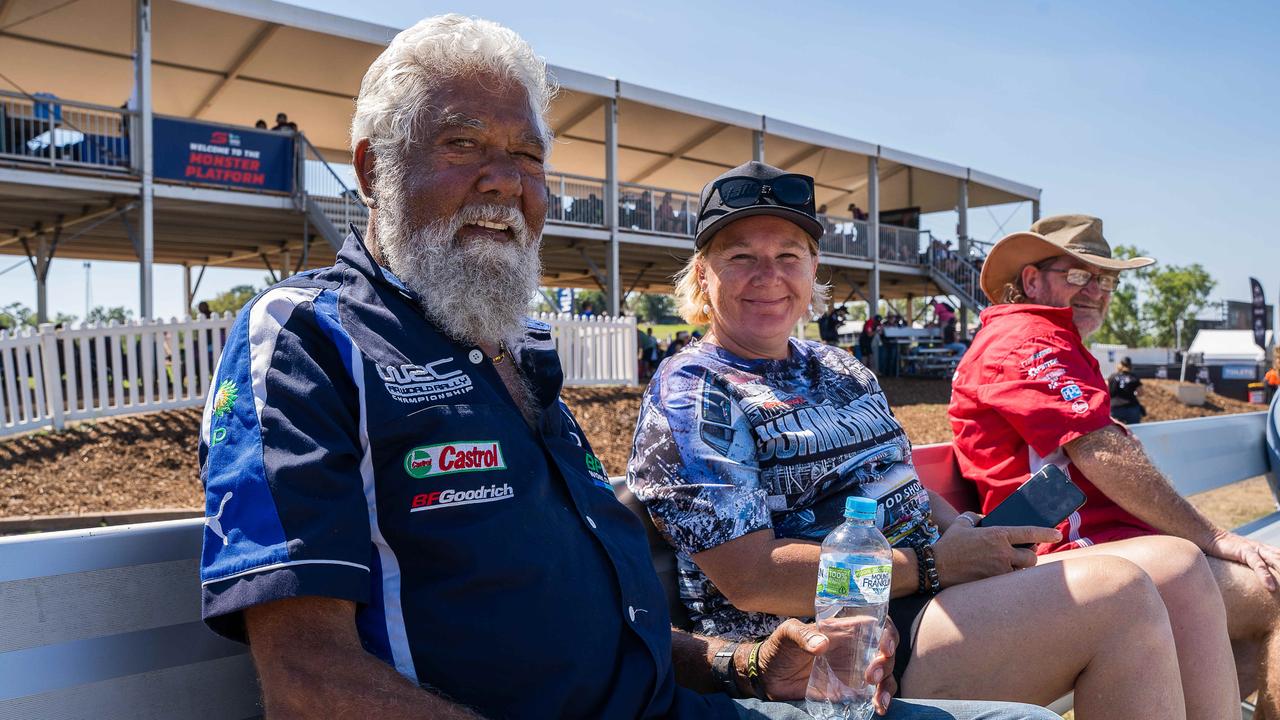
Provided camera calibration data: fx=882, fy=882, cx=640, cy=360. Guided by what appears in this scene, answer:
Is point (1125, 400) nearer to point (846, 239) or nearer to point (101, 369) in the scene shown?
point (846, 239)

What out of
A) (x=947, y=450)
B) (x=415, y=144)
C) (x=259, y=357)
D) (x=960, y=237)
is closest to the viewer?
(x=259, y=357)

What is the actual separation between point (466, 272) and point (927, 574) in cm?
135

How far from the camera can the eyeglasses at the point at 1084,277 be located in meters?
3.47

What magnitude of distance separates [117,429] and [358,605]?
31.4 feet

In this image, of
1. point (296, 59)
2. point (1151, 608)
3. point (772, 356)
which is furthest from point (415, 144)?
point (296, 59)

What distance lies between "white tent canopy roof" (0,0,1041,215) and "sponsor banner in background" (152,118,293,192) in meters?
1.68

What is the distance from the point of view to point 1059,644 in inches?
78.6

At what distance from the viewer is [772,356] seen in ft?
8.92

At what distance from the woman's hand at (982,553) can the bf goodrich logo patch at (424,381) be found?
51.6 inches

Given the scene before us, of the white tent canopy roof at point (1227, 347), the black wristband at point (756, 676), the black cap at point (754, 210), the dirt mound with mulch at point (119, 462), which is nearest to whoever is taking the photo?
the black wristband at point (756, 676)

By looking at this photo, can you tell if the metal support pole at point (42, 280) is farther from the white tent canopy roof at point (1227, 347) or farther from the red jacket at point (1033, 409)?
the white tent canopy roof at point (1227, 347)

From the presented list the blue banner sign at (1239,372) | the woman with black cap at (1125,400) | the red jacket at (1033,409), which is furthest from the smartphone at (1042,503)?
the blue banner sign at (1239,372)

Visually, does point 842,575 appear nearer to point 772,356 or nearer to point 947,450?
point 772,356

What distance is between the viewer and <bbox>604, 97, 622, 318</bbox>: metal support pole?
1792 centimetres
